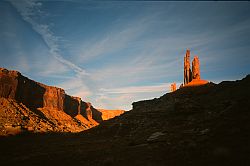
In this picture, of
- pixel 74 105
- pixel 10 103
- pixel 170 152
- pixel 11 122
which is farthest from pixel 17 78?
pixel 170 152

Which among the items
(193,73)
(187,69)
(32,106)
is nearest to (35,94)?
(32,106)

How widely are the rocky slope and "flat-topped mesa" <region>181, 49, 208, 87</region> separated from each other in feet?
128

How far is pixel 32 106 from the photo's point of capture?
69000 millimetres

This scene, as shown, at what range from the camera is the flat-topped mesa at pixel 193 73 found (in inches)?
1872

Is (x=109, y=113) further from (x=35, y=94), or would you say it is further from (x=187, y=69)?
(x=187, y=69)

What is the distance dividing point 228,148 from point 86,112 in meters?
103

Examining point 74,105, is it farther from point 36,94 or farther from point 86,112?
point 36,94

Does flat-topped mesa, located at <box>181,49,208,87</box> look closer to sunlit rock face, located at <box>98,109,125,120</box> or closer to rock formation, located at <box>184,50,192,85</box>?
rock formation, located at <box>184,50,192,85</box>

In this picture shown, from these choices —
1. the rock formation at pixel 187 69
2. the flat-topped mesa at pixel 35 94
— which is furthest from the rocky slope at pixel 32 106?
the rock formation at pixel 187 69

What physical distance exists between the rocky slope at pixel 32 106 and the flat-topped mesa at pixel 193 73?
38899 mm

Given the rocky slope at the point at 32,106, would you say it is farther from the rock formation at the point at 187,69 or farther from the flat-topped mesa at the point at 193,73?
the rock formation at the point at 187,69

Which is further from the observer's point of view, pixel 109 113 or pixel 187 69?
pixel 109 113

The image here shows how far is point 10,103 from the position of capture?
55906 mm

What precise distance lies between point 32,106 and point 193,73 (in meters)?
55.6
